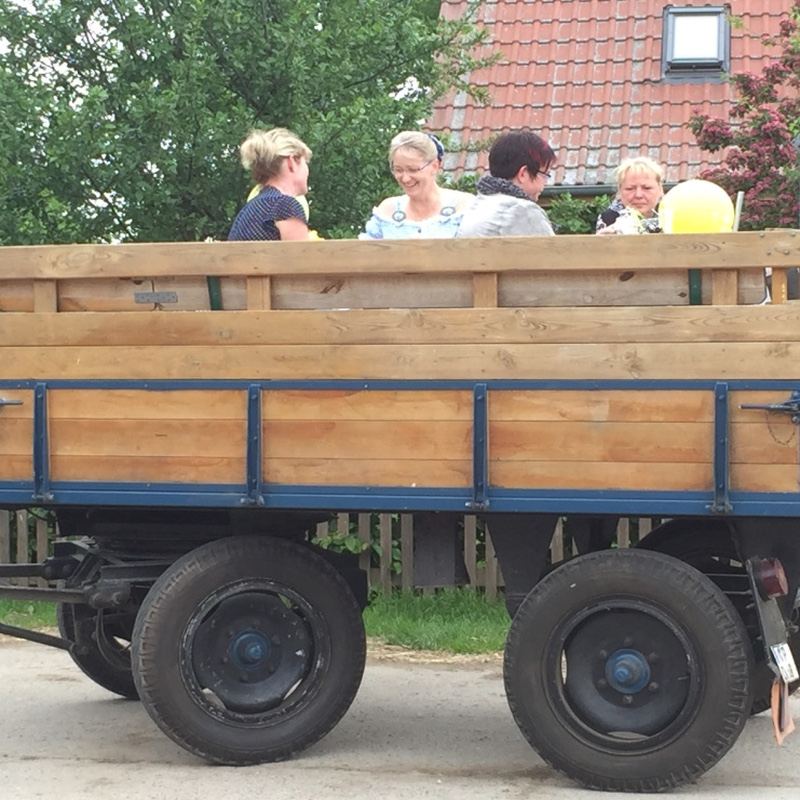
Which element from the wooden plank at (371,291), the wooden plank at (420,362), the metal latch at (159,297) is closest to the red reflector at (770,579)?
the wooden plank at (420,362)

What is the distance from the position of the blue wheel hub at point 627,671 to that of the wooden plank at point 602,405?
0.79 m

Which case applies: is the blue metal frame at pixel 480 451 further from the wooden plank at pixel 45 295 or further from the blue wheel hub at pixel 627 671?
the wooden plank at pixel 45 295

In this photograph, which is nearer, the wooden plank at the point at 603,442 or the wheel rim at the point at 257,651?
the wooden plank at the point at 603,442

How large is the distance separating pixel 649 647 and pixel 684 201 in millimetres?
1590

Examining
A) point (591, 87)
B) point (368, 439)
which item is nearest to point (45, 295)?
point (368, 439)

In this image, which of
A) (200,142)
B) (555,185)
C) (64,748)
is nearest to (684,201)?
(64,748)

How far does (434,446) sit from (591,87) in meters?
11.4

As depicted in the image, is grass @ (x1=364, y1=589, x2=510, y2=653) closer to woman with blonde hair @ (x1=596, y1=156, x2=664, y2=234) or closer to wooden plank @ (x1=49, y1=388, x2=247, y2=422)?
woman with blonde hair @ (x1=596, y1=156, x2=664, y2=234)

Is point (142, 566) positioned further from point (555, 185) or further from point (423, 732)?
point (555, 185)

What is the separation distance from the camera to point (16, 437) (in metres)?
5.68

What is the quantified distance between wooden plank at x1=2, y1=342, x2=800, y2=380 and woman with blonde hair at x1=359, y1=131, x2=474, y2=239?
1037 mm

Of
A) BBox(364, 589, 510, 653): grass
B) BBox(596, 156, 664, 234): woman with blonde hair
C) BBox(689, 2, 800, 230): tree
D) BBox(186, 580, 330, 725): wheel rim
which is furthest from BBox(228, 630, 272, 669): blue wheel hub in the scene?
BBox(689, 2, 800, 230): tree

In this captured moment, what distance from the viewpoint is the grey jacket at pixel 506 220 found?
5727mm

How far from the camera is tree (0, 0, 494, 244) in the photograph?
359 inches
